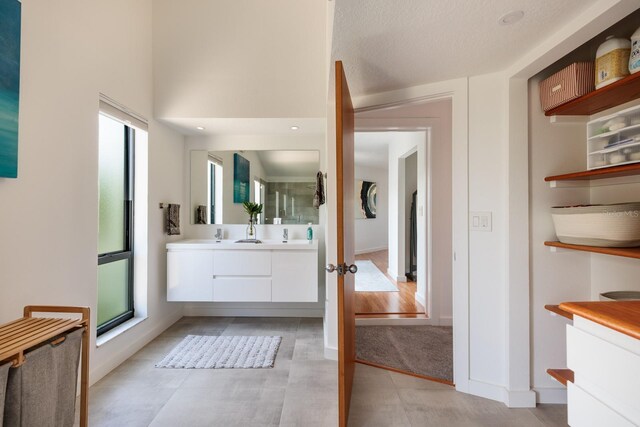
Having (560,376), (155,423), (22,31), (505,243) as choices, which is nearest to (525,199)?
(505,243)

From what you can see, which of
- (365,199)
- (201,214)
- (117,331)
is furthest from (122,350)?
(365,199)

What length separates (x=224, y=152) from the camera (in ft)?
11.3

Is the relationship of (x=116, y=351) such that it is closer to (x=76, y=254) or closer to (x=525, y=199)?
(x=76, y=254)

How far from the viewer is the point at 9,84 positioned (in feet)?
4.66

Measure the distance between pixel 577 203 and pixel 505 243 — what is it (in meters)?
0.46

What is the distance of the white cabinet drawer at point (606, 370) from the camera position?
0.72 meters

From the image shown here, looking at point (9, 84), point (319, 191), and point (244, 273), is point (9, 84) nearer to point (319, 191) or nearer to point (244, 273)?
point (244, 273)

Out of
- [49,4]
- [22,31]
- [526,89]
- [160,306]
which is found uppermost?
[49,4]

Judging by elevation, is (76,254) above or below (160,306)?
above

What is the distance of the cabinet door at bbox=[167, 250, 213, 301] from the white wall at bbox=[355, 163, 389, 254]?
5.31m

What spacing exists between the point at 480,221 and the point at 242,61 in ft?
8.07

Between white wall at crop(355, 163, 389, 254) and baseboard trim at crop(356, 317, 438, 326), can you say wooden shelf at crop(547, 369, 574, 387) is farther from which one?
white wall at crop(355, 163, 389, 254)

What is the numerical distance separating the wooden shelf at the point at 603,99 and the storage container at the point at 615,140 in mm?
117

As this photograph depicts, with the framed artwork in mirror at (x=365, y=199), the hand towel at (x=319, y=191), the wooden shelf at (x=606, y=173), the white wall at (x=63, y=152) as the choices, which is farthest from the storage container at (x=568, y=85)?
the framed artwork in mirror at (x=365, y=199)
